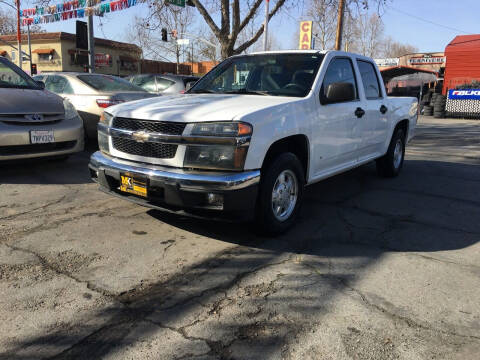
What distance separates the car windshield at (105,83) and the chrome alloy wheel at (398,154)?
5.16 metres

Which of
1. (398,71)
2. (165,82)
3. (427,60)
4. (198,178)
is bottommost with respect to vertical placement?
(198,178)

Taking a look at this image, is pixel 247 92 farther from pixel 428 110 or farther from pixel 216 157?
pixel 428 110

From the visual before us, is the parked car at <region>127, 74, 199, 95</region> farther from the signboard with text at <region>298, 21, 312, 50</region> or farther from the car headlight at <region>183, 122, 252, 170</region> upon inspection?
the signboard with text at <region>298, 21, 312, 50</region>

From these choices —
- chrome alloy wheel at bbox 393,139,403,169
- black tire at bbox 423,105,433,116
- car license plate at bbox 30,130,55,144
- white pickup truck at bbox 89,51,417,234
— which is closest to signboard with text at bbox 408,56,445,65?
black tire at bbox 423,105,433,116

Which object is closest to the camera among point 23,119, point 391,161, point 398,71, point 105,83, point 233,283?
point 233,283

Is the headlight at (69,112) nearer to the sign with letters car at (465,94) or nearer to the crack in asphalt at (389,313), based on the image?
the crack in asphalt at (389,313)

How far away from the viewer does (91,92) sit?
7.69m

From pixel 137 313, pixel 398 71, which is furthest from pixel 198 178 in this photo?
pixel 398 71

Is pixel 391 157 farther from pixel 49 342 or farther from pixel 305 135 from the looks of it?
pixel 49 342

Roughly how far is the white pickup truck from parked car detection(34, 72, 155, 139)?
300 cm

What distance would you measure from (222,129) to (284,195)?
1.01m

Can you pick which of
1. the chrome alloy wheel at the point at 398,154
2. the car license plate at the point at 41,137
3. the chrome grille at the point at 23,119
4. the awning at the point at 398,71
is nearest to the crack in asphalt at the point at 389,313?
the chrome alloy wheel at the point at 398,154

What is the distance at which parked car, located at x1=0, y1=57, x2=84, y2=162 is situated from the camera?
217 inches

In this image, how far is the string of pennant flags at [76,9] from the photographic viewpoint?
1364 centimetres
